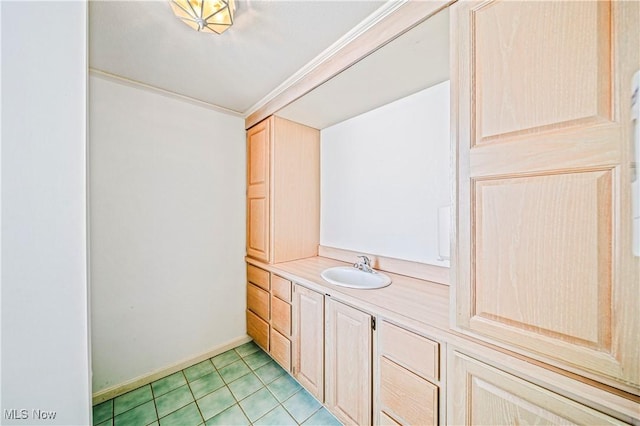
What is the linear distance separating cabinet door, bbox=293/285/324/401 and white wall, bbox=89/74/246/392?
929 mm

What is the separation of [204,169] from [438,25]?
1970mm

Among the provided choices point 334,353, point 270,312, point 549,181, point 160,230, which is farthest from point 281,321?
point 549,181

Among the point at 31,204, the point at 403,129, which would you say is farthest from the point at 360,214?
the point at 31,204

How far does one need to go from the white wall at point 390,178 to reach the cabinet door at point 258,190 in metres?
0.58

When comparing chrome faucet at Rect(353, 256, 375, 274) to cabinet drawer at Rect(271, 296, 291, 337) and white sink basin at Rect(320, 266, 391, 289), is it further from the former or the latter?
cabinet drawer at Rect(271, 296, 291, 337)

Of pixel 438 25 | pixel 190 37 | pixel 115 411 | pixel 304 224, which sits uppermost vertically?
pixel 190 37

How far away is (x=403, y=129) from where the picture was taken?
1743mm

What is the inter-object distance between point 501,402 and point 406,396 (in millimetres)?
401

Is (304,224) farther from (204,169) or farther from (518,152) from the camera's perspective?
(518,152)

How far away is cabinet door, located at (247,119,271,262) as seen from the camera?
6.96 feet

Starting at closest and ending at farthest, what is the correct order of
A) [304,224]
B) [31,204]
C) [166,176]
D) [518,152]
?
1. [31,204]
2. [518,152]
3. [166,176]
4. [304,224]

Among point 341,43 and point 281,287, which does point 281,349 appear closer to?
point 281,287

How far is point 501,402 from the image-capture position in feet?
2.68

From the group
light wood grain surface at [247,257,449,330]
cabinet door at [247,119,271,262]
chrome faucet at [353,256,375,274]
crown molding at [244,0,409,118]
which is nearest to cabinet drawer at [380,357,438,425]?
light wood grain surface at [247,257,449,330]
